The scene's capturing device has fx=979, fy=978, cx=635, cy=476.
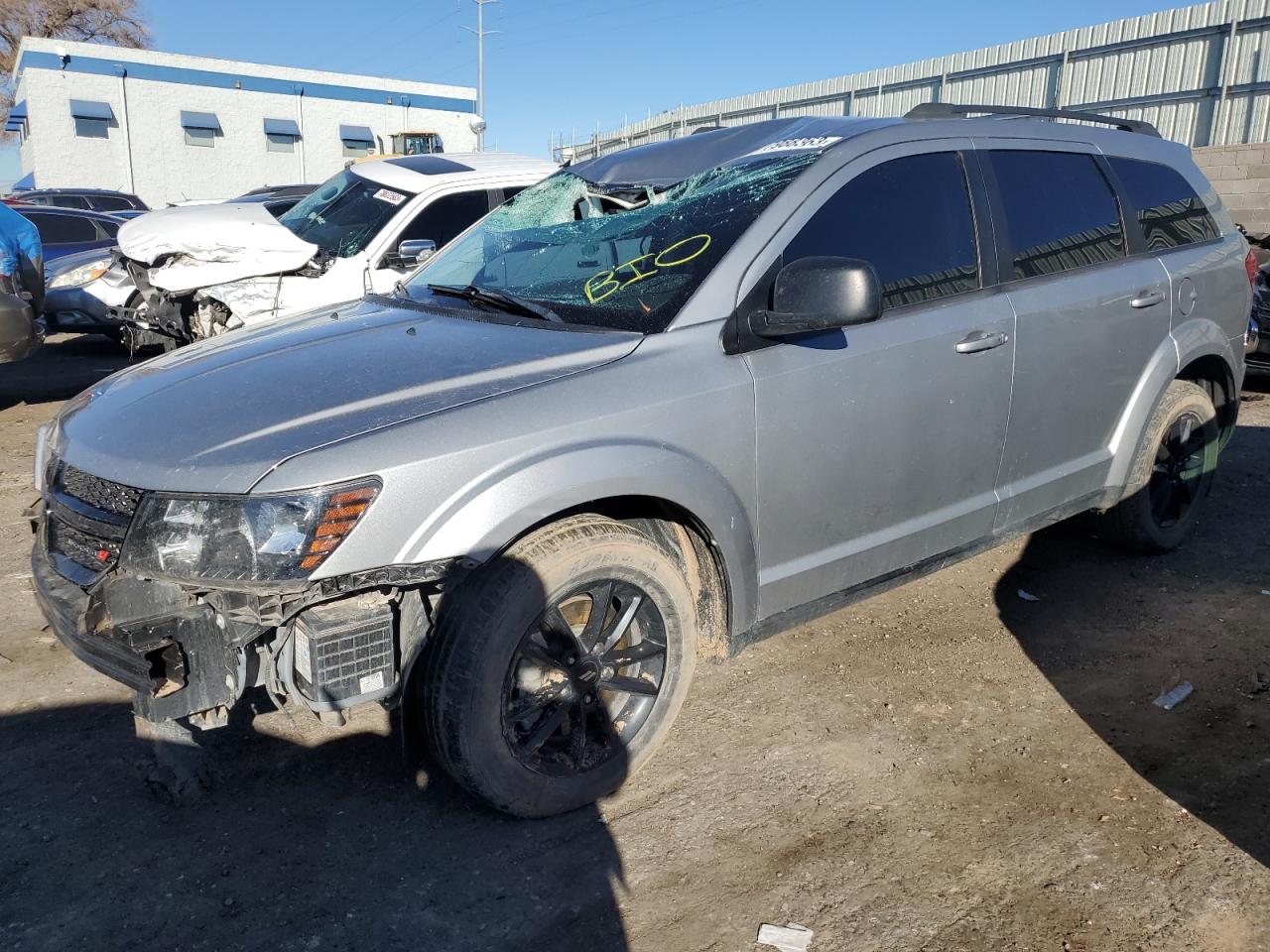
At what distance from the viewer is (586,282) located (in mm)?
3199

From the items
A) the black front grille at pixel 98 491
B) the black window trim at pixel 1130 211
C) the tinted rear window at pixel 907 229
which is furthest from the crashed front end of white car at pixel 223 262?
the black window trim at pixel 1130 211

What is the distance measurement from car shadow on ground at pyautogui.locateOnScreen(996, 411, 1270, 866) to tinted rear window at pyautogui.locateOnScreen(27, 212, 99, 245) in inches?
459

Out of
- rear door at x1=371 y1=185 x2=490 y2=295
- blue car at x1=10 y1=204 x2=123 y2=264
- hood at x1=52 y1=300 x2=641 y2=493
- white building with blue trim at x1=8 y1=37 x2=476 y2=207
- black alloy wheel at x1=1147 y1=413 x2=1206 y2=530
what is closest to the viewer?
hood at x1=52 y1=300 x2=641 y2=493

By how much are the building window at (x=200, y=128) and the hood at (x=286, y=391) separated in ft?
116

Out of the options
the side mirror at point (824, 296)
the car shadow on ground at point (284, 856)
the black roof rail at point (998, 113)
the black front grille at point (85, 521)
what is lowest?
the car shadow on ground at point (284, 856)

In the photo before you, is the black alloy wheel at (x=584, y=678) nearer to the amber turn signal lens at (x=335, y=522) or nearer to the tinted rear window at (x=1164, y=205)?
the amber turn signal lens at (x=335, y=522)

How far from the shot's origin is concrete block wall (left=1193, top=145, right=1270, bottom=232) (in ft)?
42.2

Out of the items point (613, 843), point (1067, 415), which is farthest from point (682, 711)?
point (1067, 415)

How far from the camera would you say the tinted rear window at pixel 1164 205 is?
13.8ft

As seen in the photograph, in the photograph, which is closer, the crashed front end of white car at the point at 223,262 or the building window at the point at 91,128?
the crashed front end of white car at the point at 223,262

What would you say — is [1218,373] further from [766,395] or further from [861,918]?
[861,918]


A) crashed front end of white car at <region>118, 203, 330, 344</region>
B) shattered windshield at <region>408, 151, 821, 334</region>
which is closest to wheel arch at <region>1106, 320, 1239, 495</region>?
shattered windshield at <region>408, 151, 821, 334</region>

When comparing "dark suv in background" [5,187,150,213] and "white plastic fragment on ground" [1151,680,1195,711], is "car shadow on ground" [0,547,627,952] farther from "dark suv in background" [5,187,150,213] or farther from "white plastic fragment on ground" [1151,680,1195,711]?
"dark suv in background" [5,187,150,213]

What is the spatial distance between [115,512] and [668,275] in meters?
1.67
